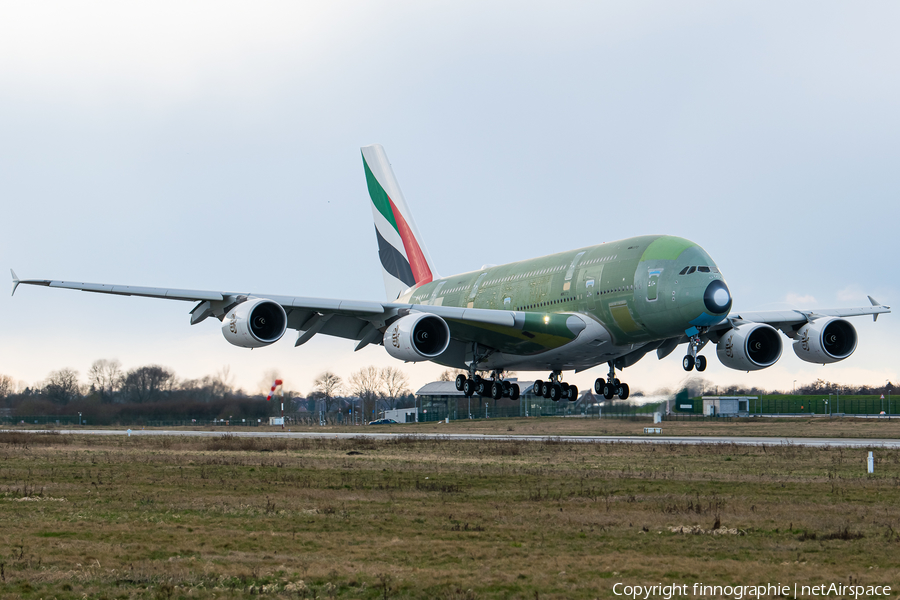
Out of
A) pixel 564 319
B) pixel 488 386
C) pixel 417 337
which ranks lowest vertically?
pixel 488 386

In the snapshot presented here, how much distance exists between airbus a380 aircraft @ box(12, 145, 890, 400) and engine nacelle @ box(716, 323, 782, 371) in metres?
0.05

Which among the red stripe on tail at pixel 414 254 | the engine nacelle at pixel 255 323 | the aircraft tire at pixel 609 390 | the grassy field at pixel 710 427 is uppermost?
the red stripe on tail at pixel 414 254

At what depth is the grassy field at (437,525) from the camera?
18578mm

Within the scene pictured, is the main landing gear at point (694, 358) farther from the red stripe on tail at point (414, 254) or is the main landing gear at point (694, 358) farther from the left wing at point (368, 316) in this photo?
the red stripe on tail at point (414, 254)

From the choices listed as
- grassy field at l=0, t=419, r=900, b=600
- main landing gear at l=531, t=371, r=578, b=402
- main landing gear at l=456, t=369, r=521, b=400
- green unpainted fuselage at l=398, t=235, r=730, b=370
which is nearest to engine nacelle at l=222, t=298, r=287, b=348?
grassy field at l=0, t=419, r=900, b=600

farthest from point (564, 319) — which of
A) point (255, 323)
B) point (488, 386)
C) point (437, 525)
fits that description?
point (437, 525)

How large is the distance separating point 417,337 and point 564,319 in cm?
607

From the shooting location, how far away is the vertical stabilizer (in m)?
56.8

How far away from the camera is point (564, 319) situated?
39.9m

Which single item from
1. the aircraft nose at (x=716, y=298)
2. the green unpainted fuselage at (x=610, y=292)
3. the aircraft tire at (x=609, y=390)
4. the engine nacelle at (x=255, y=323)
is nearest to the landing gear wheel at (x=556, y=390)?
the aircraft tire at (x=609, y=390)

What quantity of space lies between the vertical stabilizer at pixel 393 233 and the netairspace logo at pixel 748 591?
3872 centimetres

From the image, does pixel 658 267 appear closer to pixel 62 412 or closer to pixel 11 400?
pixel 62 412

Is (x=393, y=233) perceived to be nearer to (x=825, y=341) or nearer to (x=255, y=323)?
(x=255, y=323)

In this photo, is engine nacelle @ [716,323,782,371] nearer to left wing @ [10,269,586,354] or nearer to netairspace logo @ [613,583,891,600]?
left wing @ [10,269,586,354]
